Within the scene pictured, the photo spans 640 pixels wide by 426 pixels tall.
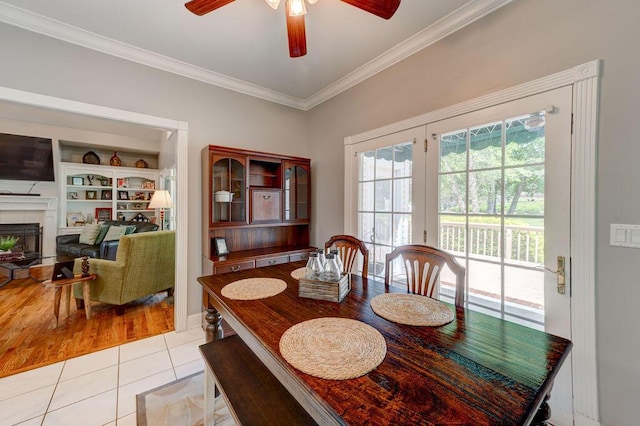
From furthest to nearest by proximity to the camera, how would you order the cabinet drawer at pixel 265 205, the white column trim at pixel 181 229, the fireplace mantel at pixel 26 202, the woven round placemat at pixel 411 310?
the fireplace mantel at pixel 26 202 → the cabinet drawer at pixel 265 205 → the white column trim at pixel 181 229 → the woven round placemat at pixel 411 310

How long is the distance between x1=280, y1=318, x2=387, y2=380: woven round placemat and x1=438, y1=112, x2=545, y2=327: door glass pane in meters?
1.29

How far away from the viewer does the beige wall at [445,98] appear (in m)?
1.33

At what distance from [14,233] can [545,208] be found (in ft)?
26.3

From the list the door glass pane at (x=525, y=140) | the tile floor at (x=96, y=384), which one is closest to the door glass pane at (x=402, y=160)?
the door glass pane at (x=525, y=140)

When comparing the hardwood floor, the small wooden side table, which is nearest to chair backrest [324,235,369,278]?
the hardwood floor

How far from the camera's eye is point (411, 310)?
121 cm

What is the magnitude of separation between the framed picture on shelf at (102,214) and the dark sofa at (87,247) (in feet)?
2.81

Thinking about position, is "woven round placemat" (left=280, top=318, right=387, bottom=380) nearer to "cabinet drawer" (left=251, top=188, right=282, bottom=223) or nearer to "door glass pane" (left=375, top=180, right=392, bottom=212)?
"door glass pane" (left=375, top=180, right=392, bottom=212)

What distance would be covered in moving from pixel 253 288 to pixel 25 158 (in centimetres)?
660

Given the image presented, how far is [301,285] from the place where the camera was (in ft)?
4.50

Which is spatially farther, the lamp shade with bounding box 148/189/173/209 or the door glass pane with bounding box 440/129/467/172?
the lamp shade with bounding box 148/189/173/209

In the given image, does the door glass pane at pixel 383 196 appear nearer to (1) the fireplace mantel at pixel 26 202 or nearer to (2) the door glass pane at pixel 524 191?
(2) the door glass pane at pixel 524 191

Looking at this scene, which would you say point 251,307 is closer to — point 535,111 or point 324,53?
point 535,111

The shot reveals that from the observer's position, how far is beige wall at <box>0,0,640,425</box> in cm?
133
